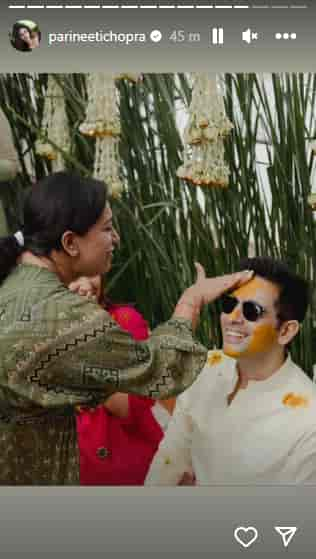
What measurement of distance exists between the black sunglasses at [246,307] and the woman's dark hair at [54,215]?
0.92ft

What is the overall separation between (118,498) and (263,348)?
1.13 ft

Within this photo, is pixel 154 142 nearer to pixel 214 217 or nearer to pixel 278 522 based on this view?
pixel 214 217

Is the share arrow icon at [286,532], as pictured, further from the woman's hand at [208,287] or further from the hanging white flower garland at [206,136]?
the hanging white flower garland at [206,136]

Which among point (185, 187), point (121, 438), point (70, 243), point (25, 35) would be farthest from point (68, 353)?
point (25, 35)

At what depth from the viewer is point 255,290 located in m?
1.46

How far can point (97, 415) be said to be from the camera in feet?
4.86

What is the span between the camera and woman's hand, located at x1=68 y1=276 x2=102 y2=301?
1.41 m

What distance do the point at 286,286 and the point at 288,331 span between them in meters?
0.08

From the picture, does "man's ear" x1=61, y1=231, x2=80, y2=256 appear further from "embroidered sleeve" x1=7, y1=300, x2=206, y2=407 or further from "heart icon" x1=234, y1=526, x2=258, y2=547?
"heart icon" x1=234, y1=526, x2=258, y2=547

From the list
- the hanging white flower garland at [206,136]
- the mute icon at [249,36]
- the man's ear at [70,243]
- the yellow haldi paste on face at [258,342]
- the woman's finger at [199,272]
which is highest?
the mute icon at [249,36]

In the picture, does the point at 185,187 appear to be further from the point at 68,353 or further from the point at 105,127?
the point at 68,353

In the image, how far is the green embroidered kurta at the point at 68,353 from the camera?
123 cm

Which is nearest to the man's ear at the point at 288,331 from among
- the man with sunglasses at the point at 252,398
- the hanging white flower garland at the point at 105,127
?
the man with sunglasses at the point at 252,398

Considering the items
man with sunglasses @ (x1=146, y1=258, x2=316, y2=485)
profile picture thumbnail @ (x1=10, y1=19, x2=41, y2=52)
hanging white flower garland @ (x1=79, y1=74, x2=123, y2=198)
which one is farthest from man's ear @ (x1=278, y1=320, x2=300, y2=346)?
profile picture thumbnail @ (x1=10, y1=19, x2=41, y2=52)
